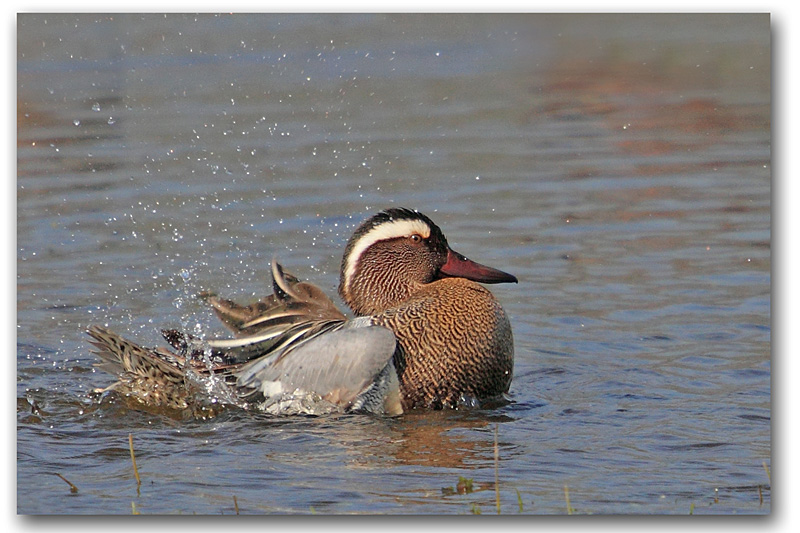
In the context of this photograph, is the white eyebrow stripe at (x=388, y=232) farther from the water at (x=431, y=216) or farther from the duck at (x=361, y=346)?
the water at (x=431, y=216)

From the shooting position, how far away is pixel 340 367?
606 centimetres

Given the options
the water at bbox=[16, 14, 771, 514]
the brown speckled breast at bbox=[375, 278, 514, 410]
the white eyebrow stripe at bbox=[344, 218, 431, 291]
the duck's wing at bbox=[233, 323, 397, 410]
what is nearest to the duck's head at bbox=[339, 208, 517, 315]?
the white eyebrow stripe at bbox=[344, 218, 431, 291]

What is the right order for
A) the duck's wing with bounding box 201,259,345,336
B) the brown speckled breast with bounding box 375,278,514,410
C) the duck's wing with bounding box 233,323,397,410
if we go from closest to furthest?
the duck's wing with bounding box 233,323,397,410, the brown speckled breast with bounding box 375,278,514,410, the duck's wing with bounding box 201,259,345,336

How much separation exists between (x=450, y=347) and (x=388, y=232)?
2.23 ft

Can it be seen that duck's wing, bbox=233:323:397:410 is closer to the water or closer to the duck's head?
the water

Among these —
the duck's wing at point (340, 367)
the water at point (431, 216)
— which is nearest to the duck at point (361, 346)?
the duck's wing at point (340, 367)

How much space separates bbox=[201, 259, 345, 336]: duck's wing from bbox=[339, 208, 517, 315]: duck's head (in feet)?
0.50

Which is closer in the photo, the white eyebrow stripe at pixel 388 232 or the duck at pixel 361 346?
the duck at pixel 361 346

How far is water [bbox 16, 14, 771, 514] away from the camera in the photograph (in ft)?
18.0

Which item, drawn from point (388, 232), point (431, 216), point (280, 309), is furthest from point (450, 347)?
point (431, 216)

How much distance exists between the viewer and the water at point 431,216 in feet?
18.0

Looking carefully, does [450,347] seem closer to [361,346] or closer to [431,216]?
[361,346]

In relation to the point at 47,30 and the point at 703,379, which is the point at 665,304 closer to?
the point at 703,379

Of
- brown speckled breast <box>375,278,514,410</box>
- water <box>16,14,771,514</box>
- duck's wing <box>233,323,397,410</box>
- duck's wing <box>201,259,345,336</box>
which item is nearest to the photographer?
water <box>16,14,771,514</box>
